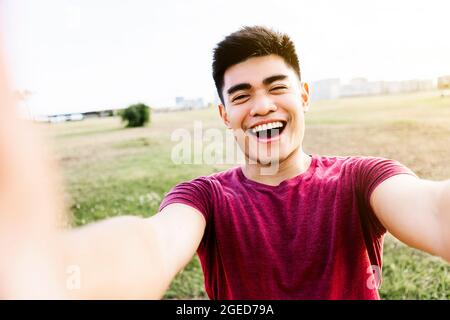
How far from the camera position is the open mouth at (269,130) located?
94 cm

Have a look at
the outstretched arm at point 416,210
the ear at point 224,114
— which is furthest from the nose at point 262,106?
the outstretched arm at point 416,210

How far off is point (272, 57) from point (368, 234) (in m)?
0.48

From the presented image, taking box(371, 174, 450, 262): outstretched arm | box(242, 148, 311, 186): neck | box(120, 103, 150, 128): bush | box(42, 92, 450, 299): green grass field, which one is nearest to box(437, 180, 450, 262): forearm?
box(371, 174, 450, 262): outstretched arm

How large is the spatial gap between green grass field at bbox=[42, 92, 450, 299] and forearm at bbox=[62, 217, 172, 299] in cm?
127

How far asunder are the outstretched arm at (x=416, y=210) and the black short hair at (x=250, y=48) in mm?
430

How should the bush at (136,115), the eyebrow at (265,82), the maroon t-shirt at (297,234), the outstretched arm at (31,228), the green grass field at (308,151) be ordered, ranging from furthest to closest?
the bush at (136,115), the green grass field at (308,151), the eyebrow at (265,82), the maroon t-shirt at (297,234), the outstretched arm at (31,228)

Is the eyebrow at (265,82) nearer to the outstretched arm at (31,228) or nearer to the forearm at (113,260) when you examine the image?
the forearm at (113,260)

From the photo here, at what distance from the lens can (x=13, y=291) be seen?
302 mm

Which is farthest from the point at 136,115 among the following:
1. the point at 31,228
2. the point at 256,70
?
the point at 31,228

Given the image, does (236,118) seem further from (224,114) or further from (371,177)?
(371,177)

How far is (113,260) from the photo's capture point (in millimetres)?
448

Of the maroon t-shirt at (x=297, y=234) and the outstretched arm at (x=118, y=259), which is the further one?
the maroon t-shirt at (x=297, y=234)

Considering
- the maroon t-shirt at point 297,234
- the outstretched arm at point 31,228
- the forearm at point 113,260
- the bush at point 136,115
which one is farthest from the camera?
the bush at point 136,115

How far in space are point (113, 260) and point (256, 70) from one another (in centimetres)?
64
